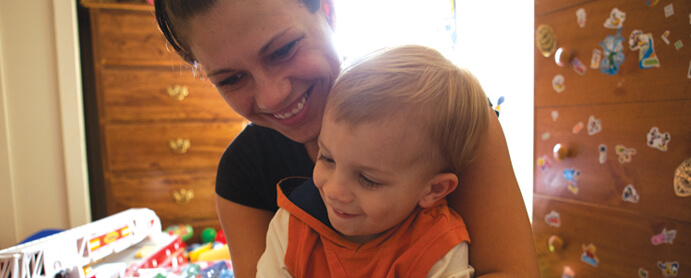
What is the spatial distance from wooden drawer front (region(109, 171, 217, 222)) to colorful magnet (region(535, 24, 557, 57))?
1.87 meters

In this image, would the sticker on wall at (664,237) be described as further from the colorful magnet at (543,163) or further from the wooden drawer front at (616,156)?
the colorful magnet at (543,163)

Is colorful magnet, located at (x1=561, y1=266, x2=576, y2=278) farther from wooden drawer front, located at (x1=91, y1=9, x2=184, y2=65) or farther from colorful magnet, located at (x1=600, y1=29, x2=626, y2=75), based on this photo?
wooden drawer front, located at (x1=91, y1=9, x2=184, y2=65)

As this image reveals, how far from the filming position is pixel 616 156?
1212mm

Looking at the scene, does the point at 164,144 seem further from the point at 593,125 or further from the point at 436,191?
the point at 593,125

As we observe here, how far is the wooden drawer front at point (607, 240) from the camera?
109 cm

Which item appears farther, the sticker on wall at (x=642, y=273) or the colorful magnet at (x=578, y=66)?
the colorful magnet at (x=578, y=66)

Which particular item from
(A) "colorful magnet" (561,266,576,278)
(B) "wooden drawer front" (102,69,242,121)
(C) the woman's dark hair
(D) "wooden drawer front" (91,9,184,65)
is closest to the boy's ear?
(C) the woman's dark hair

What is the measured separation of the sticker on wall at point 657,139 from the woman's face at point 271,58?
1057 millimetres

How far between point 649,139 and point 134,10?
2440 mm

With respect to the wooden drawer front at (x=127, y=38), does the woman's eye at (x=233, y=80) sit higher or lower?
lower

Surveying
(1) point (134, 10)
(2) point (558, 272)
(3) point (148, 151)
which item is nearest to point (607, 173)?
(2) point (558, 272)

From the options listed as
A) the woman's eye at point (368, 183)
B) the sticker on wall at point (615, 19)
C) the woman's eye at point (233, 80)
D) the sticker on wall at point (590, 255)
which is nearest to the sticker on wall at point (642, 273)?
the sticker on wall at point (590, 255)

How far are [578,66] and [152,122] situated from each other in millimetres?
2156

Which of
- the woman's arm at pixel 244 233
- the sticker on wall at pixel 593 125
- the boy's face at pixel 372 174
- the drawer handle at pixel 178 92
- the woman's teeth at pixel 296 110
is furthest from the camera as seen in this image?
the drawer handle at pixel 178 92
